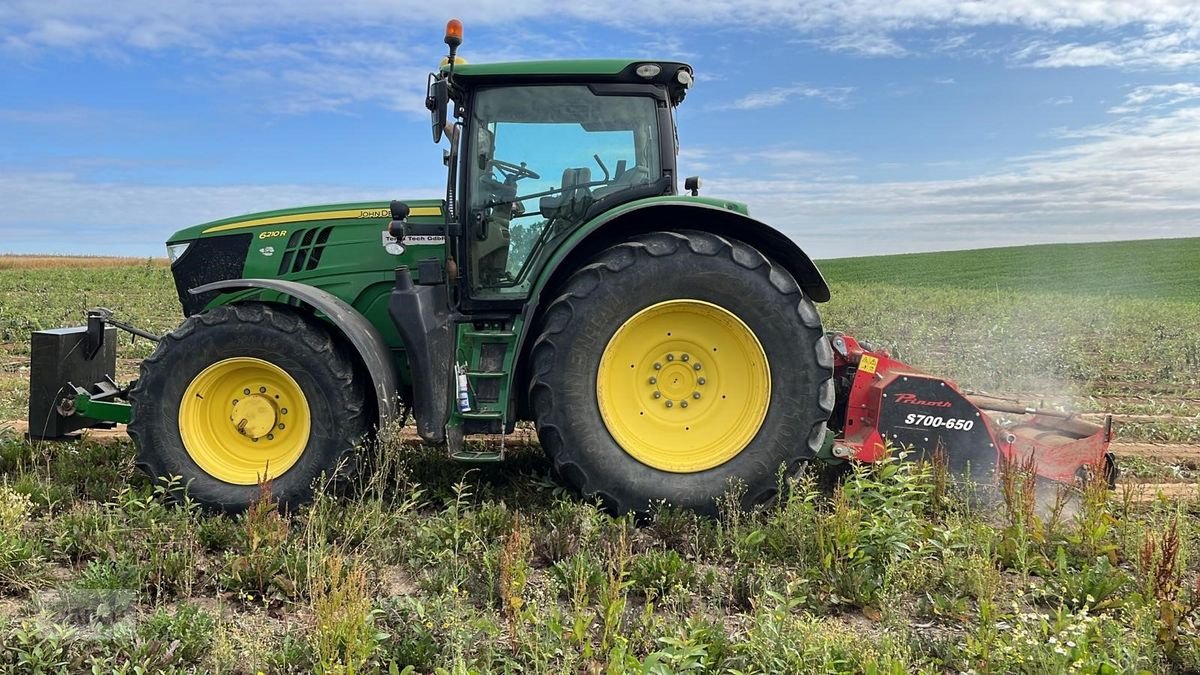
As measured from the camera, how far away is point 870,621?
3281 mm

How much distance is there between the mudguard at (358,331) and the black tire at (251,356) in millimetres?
138

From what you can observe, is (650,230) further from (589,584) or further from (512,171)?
(589,584)

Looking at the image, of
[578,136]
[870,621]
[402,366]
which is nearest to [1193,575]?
[870,621]

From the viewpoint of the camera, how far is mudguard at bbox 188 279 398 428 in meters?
4.25

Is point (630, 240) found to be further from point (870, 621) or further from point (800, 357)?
point (870, 621)

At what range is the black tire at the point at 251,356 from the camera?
4.24 meters

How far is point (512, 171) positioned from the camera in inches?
183

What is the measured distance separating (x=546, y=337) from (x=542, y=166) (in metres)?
1.17

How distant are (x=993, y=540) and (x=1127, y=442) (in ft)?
11.9

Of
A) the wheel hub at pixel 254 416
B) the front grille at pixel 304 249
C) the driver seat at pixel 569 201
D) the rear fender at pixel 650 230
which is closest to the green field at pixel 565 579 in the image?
the wheel hub at pixel 254 416

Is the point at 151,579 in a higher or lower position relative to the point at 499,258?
lower

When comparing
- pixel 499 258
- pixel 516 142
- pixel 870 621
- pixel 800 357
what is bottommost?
pixel 870 621

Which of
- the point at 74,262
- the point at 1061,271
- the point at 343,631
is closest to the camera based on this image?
the point at 343,631

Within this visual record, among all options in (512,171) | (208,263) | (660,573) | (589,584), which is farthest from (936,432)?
(208,263)
